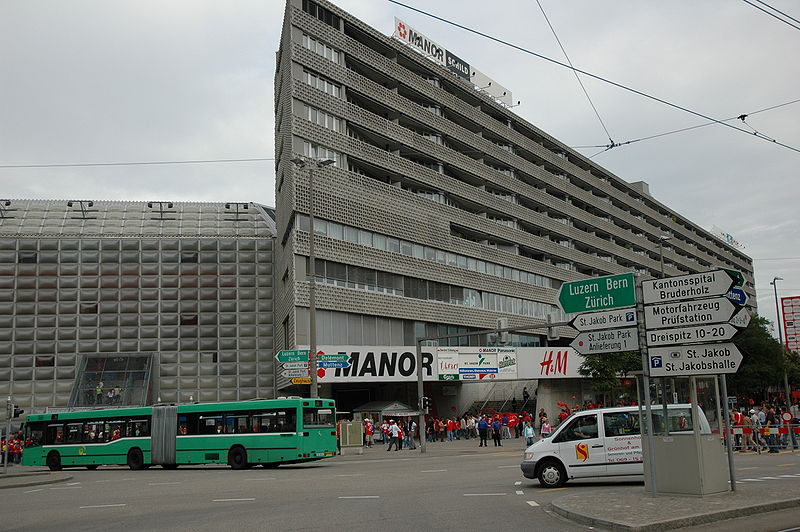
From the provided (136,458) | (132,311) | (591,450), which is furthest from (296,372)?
(132,311)

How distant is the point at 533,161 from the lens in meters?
72.2

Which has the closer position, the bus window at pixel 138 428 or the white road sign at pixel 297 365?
the bus window at pixel 138 428

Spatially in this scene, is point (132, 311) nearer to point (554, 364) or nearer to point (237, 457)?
point (554, 364)

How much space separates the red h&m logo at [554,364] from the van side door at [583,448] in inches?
1504

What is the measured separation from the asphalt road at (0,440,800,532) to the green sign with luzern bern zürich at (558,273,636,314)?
3641 mm

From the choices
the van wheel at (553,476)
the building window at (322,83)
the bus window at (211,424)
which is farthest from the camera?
the building window at (322,83)

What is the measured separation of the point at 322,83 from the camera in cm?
4534

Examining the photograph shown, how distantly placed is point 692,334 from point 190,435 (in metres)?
20.7

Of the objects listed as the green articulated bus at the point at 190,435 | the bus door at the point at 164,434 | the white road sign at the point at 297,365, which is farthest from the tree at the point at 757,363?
the bus door at the point at 164,434

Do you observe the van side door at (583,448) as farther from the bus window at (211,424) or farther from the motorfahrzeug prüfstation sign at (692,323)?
the bus window at (211,424)

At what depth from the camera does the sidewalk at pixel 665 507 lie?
10.4 m

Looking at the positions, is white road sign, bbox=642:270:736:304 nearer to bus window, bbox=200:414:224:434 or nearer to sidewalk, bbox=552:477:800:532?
sidewalk, bbox=552:477:800:532

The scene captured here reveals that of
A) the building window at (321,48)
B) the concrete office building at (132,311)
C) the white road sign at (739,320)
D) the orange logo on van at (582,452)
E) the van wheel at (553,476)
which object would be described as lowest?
the van wheel at (553,476)

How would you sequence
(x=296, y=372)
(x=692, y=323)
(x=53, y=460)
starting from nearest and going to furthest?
(x=692, y=323) → (x=296, y=372) → (x=53, y=460)
